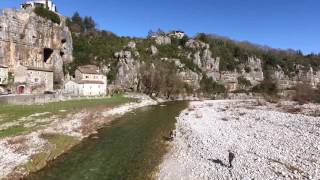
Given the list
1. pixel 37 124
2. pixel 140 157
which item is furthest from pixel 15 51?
pixel 140 157

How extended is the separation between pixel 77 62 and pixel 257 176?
12055 centimetres

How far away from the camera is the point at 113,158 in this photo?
25.9 metres

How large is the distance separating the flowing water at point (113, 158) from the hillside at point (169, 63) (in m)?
75.3

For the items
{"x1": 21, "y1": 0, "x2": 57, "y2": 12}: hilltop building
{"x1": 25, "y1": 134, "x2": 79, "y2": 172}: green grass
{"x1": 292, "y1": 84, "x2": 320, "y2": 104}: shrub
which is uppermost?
{"x1": 21, "y1": 0, "x2": 57, "y2": 12}: hilltop building

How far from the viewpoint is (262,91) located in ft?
561

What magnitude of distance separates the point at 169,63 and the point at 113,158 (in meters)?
131

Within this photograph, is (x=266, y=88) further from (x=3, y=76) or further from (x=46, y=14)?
(x=3, y=76)

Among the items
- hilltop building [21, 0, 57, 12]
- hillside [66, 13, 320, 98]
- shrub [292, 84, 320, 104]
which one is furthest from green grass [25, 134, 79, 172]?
hilltop building [21, 0, 57, 12]

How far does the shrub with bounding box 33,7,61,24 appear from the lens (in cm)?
10557

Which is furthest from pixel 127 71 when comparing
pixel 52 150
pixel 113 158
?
pixel 113 158

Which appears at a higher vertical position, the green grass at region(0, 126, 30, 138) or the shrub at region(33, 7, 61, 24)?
the shrub at region(33, 7, 61, 24)

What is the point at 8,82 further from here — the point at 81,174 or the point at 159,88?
the point at 81,174

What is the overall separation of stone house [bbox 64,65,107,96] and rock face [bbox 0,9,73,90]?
8.35 metres

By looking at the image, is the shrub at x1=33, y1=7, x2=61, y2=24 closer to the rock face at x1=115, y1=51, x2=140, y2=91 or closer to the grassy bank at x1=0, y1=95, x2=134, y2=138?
the rock face at x1=115, y1=51, x2=140, y2=91
